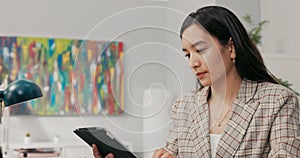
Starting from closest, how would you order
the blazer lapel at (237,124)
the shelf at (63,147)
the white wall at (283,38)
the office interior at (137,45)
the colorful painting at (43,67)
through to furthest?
the office interior at (137,45)
the blazer lapel at (237,124)
the white wall at (283,38)
the shelf at (63,147)
the colorful painting at (43,67)

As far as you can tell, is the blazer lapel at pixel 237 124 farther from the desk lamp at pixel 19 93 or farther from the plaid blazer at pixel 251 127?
the desk lamp at pixel 19 93

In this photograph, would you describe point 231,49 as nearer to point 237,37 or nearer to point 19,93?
point 237,37

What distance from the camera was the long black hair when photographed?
114 centimetres

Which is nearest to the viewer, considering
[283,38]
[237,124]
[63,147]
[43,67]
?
[237,124]

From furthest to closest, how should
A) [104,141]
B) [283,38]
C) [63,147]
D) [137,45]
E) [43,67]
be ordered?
[43,67], [63,147], [283,38], [104,141], [137,45]

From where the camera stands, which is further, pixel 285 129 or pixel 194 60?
pixel 285 129

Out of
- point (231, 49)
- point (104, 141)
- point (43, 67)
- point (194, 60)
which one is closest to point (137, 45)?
point (194, 60)

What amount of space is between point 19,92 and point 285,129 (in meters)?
0.76

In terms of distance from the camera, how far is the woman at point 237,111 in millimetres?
1158

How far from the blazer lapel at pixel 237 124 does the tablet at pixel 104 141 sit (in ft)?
1.07

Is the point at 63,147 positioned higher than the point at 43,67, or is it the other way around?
the point at 43,67

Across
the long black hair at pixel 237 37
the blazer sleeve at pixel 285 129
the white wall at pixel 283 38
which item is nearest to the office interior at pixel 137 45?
the white wall at pixel 283 38

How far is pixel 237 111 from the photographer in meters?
1.28

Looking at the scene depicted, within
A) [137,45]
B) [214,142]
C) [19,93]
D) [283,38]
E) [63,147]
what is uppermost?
[283,38]
